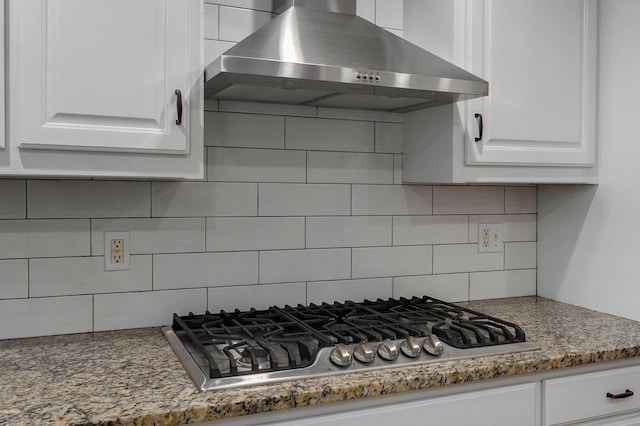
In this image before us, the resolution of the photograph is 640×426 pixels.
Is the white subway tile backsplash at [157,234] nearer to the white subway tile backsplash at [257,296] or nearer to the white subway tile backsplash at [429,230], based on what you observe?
the white subway tile backsplash at [257,296]

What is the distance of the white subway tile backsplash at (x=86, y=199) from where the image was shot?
175cm

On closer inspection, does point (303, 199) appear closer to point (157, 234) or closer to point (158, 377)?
point (157, 234)

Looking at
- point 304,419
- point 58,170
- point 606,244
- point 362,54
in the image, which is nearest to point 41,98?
point 58,170

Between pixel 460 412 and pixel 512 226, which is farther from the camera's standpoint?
pixel 512 226

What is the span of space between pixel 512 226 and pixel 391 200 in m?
0.58

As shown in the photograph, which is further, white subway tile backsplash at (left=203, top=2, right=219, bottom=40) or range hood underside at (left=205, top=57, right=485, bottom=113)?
white subway tile backsplash at (left=203, top=2, right=219, bottom=40)

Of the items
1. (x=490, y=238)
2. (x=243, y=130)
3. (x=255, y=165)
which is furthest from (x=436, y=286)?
(x=243, y=130)

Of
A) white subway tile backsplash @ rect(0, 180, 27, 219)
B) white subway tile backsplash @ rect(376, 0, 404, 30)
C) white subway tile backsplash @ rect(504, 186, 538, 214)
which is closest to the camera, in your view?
white subway tile backsplash @ rect(0, 180, 27, 219)

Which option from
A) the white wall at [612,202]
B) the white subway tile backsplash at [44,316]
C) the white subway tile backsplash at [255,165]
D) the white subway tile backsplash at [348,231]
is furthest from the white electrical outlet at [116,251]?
the white wall at [612,202]

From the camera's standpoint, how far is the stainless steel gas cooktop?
55.9 inches

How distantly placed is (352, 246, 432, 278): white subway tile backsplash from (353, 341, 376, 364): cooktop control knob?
684mm

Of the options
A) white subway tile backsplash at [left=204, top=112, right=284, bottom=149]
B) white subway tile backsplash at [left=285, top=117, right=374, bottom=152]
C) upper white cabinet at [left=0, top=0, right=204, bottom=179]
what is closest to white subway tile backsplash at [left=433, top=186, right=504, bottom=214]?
white subway tile backsplash at [left=285, top=117, right=374, bottom=152]

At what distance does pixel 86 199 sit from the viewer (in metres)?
1.81

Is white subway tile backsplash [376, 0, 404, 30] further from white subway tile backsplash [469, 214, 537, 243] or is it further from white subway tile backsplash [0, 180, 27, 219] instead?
white subway tile backsplash [0, 180, 27, 219]
